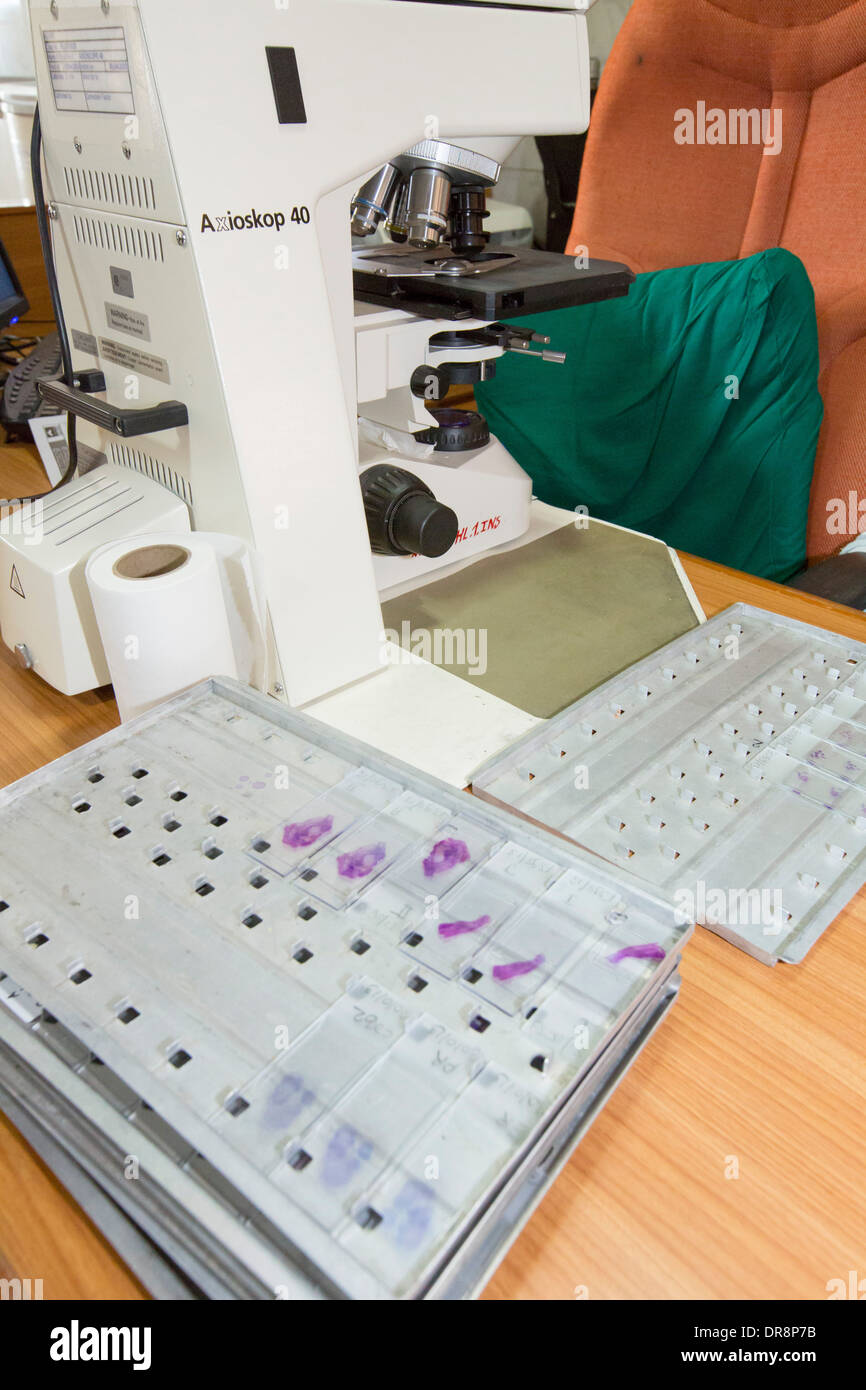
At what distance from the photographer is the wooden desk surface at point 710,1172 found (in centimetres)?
39

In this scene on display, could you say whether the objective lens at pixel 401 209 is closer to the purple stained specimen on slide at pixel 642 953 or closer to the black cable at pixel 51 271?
the black cable at pixel 51 271

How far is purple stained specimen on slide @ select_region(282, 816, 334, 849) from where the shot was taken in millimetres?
501

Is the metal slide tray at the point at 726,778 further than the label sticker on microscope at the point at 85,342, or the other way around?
the label sticker on microscope at the point at 85,342

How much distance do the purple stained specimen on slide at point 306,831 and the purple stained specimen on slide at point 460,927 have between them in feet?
0.32

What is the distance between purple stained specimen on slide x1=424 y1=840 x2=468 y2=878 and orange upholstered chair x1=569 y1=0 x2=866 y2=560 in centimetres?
93

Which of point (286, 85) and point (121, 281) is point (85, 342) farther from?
point (286, 85)

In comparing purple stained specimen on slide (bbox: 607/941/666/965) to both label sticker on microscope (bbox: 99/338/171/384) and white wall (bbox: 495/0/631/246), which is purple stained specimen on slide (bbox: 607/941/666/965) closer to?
label sticker on microscope (bbox: 99/338/171/384)

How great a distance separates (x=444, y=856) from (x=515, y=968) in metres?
0.09

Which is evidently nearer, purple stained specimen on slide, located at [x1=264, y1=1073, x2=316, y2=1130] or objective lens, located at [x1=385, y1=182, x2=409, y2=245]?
purple stained specimen on slide, located at [x1=264, y1=1073, x2=316, y2=1130]

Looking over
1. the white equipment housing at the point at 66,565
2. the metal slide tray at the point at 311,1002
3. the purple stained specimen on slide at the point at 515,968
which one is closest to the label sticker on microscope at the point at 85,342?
the white equipment housing at the point at 66,565

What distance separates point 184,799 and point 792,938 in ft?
1.21

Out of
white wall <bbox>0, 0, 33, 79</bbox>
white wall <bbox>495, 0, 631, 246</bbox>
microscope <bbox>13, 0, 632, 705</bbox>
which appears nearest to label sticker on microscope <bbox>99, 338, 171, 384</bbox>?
microscope <bbox>13, 0, 632, 705</bbox>

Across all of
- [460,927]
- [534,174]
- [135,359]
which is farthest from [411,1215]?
[534,174]
